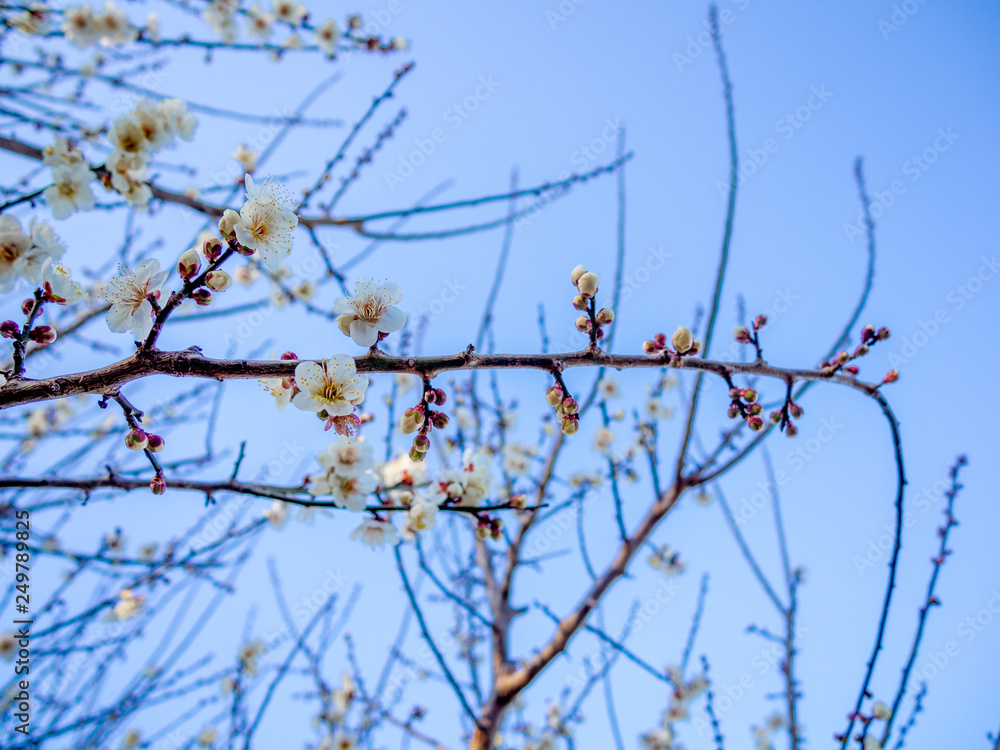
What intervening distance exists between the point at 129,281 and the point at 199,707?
3260 mm

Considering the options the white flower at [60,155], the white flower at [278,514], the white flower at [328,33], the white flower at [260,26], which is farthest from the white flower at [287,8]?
the white flower at [278,514]

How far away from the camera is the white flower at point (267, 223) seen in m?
1.53

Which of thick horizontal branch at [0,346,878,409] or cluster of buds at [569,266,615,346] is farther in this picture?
cluster of buds at [569,266,615,346]

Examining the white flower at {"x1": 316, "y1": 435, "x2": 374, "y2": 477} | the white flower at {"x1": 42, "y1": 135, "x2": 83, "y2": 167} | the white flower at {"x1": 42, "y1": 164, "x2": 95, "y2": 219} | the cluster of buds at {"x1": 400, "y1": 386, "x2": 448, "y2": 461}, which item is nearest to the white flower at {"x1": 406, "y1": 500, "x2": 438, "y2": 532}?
the white flower at {"x1": 316, "y1": 435, "x2": 374, "y2": 477}

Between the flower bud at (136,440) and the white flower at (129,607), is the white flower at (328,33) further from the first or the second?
the white flower at (129,607)

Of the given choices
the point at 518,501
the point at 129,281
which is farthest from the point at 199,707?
the point at 129,281

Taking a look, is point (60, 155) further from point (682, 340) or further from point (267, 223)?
point (682, 340)

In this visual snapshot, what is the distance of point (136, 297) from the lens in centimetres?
156

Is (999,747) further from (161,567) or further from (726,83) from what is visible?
(161,567)

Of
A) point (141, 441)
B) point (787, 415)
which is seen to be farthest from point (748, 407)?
point (141, 441)

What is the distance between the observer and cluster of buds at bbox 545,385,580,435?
1.57 metres

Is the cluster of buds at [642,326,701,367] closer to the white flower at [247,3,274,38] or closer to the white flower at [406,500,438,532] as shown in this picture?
the white flower at [406,500,438,532]

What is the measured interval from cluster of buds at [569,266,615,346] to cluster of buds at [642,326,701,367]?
0.21m

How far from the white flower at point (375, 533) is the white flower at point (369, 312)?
3.34ft
